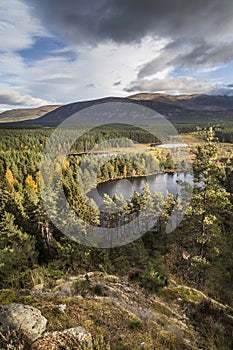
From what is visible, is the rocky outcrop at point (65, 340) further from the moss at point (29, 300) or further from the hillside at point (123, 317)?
the moss at point (29, 300)

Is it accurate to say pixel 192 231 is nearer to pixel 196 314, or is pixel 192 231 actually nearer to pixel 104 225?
pixel 196 314

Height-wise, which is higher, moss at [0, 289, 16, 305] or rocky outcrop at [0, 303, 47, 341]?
rocky outcrop at [0, 303, 47, 341]

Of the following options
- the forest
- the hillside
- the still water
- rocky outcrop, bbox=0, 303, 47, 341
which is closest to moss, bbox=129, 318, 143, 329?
the hillside

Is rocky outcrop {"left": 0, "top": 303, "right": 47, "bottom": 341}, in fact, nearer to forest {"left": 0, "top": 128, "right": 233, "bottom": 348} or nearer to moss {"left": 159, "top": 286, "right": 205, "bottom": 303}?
forest {"left": 0, "top": 128, "right": 233, "bottom": 348}

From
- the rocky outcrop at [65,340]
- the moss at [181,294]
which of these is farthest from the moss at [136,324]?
the moss at [181,294]

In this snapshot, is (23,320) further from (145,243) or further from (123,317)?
(145,243)

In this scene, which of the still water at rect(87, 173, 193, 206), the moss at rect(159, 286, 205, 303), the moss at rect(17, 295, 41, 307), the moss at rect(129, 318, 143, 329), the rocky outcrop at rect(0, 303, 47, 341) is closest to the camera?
the rocky outcrop at rect(0, 303, 47, 341)

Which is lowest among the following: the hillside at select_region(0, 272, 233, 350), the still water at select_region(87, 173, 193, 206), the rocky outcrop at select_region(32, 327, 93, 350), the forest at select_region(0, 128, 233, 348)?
the still water at select_region(87, 173, 193, 206)

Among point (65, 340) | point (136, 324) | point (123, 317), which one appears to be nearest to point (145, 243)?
point (123, 317)
